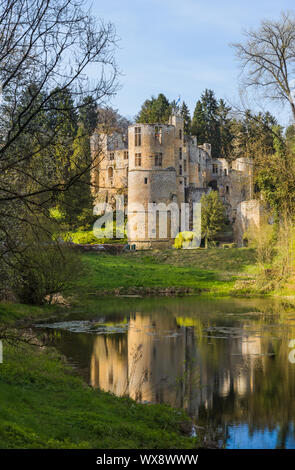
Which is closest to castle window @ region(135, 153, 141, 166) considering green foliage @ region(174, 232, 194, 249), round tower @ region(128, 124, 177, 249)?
round tower @ region(128, 124, 177, 249)

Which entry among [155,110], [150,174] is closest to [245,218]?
[150,174]

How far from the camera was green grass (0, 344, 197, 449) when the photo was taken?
286 inches

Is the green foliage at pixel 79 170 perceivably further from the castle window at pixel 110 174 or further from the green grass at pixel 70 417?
the castle window at pixel 110 174

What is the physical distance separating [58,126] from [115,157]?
69593 mm

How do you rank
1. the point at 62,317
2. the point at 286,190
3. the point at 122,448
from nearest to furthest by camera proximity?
1. the point at 122,448
2. the point at 286,190
3. the point at 62,317

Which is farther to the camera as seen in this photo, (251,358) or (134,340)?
Result: (134,340)

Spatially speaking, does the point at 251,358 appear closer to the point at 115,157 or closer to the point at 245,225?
the point at 245,225

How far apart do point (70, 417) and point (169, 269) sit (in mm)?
34433

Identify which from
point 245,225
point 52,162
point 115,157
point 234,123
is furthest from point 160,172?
point 52,162

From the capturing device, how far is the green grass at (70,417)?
286 inches

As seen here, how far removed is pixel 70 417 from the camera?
845cm

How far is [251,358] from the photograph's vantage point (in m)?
16.3

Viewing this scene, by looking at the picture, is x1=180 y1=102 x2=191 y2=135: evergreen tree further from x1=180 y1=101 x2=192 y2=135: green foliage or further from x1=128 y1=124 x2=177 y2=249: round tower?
x1=128 y1=124 x2=177 y2=249: round tower
